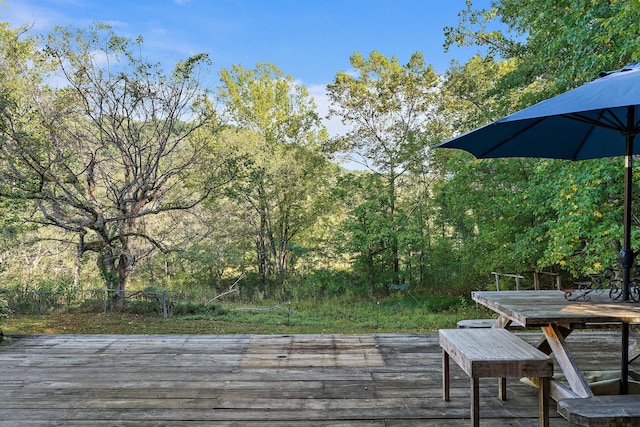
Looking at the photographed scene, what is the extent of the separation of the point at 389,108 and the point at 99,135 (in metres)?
5.91

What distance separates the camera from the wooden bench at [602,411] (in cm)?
134

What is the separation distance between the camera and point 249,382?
2521mm

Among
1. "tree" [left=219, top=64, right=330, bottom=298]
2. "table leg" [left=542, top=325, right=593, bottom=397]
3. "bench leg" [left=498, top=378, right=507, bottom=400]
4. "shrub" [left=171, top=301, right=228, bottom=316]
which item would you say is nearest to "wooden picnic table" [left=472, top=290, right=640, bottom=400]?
"table leg" [left=542, top=325, right=593, bottom=397]

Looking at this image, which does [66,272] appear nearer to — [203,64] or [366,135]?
[203,64]

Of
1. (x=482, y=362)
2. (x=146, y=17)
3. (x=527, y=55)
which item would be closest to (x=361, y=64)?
(x=527, y=55)

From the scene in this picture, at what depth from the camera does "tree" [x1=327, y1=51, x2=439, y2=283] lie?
9.30m

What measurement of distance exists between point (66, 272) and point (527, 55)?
1004cm

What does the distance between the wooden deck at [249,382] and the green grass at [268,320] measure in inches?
73.4

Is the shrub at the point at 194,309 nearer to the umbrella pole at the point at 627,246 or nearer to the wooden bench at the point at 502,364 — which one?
the wooden bench at the point at 502,364

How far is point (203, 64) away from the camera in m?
7.00

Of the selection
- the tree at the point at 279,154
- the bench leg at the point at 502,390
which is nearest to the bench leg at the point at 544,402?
the bench leg at the point at 502,390

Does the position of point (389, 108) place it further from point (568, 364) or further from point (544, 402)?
point (544, 402)

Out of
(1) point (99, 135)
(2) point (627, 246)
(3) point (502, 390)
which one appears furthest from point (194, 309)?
(2) point (627, 246)

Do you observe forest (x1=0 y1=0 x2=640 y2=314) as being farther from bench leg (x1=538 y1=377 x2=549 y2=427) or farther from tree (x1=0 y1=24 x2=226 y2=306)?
bench leg (x1=538 y1=377 x2=549 y2=427)
